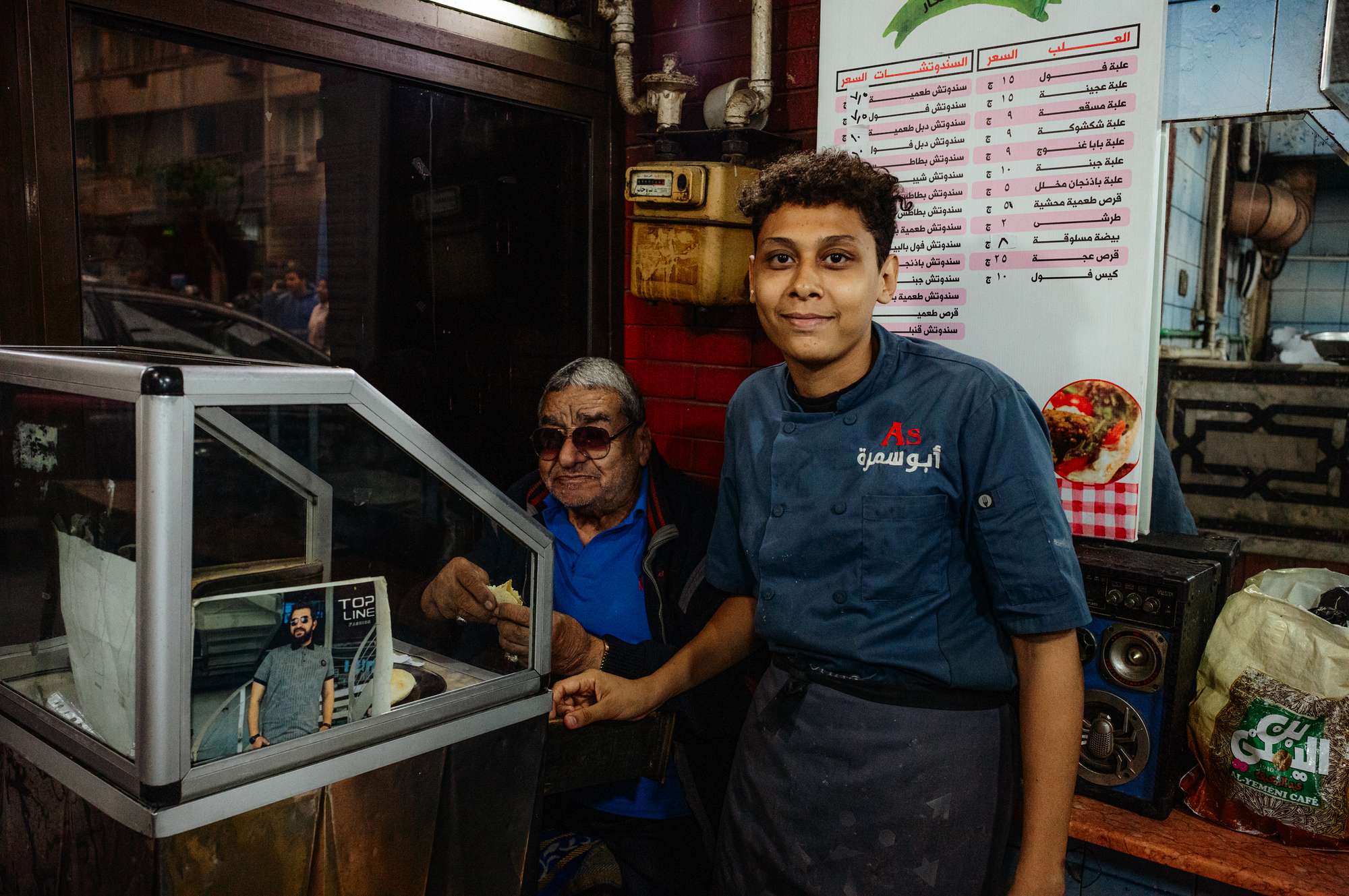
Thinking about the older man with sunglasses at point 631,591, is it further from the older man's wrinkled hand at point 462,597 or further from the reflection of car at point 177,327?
the reflection of car at point 177,327

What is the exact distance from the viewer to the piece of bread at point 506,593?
173 cm

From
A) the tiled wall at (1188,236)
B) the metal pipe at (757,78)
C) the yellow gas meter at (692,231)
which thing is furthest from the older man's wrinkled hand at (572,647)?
the tiled wall at (1188,236)

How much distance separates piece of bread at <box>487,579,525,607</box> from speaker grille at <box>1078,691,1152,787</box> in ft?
4.26

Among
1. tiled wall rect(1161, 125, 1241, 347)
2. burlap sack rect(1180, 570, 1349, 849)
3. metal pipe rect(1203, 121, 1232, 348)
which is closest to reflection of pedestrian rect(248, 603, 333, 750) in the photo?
burlap sack rect(1180, 570, 1349, 849)

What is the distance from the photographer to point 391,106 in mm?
2686

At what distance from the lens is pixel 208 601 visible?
4.19ft

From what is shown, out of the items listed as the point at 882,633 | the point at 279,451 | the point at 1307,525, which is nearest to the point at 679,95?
the point at 279,451

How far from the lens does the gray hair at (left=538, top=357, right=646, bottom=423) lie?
2658mm

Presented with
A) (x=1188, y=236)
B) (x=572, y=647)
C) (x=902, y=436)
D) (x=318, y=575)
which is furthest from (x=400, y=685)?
(x=1188, y=236)

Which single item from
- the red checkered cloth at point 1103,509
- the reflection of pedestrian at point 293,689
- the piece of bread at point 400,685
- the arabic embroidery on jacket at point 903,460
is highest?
the arabic embroidery on jacket at point 903,460

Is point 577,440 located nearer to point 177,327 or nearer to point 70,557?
point 177,327

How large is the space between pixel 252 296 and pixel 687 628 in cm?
145

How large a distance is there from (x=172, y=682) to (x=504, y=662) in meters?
0.61

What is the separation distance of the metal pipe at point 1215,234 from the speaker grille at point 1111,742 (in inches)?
132
